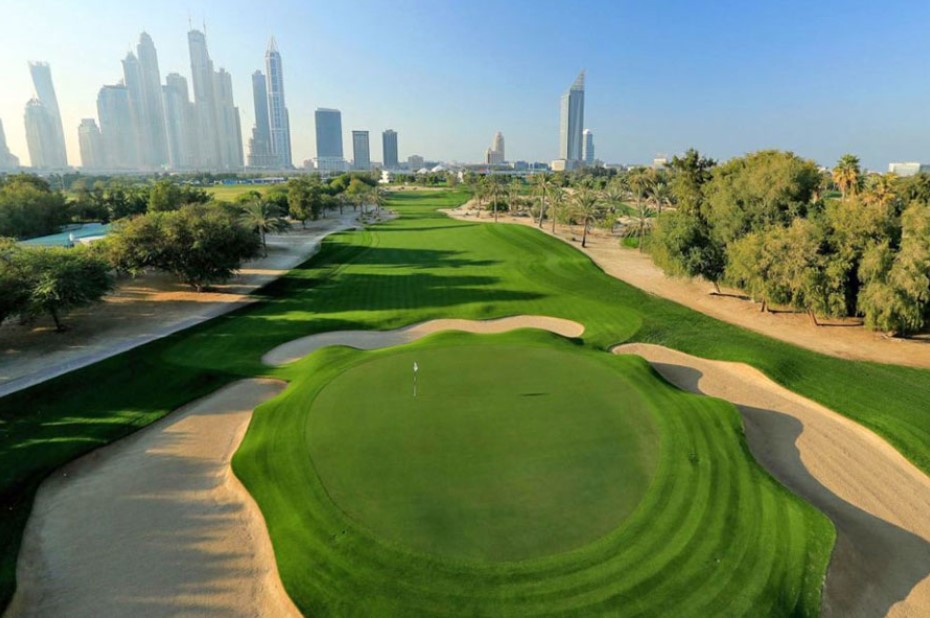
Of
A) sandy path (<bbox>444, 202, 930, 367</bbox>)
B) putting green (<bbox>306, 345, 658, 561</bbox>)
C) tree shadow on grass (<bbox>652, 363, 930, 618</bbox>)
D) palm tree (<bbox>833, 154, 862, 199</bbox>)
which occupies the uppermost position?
palm tree (<bbox>833, 154, 862, 199</bbox>)

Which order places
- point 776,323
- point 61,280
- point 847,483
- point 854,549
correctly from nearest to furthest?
point 854,549
point 847,483
point 61,280
point 776,323

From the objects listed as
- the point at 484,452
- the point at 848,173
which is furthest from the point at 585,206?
the point at 484,452

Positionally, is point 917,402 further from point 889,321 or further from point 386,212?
point 386,212

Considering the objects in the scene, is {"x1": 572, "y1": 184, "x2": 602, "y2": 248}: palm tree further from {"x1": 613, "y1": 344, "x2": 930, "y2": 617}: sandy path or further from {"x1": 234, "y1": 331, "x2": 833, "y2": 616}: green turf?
{"x1": 234, "y1": 331, "x2": 833, "y2": 616}: green turf

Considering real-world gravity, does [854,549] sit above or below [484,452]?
below

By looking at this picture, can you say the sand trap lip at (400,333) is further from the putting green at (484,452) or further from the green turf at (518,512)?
the green turf at (518,512)

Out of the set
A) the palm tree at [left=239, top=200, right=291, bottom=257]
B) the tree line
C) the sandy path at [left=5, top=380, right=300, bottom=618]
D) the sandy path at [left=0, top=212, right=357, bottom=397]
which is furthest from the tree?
the palm tree at [left=239, top=200, right=291, bottom=257]

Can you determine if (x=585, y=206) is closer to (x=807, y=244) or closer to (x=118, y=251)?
(x=807, y=244)
